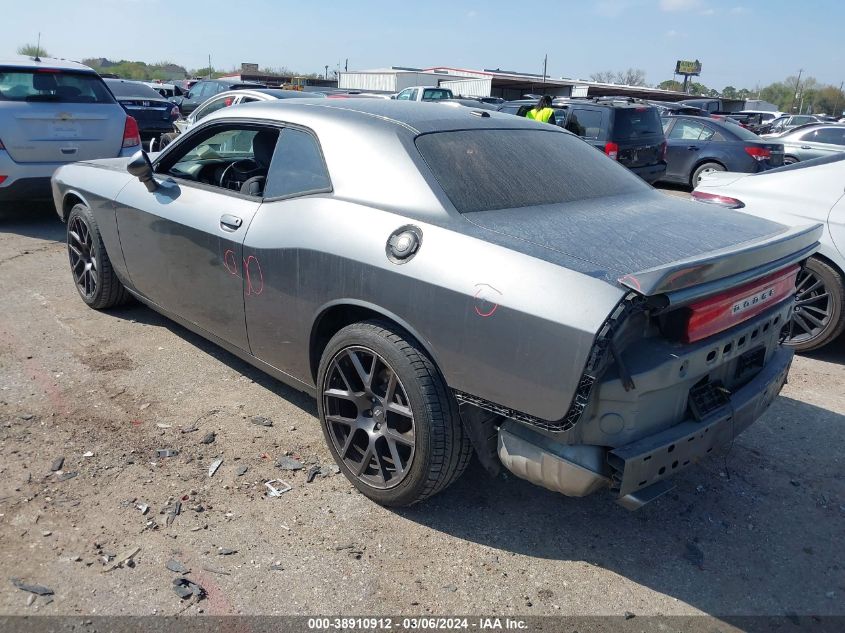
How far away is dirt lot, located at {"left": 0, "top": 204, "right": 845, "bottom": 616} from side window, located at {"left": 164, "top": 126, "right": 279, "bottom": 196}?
1.25 meters

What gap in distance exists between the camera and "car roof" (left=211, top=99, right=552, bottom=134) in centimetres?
332

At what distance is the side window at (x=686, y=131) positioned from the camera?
534 inches

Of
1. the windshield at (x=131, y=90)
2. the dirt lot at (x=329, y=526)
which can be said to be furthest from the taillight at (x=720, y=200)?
the windshield at (x=131, y=90)

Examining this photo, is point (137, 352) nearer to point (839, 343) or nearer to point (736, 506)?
point (736, 506)

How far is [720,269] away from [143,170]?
3.22 metres

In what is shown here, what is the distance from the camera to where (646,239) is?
112 inches

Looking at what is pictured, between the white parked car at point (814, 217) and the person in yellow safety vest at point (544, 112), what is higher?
the person in yellow safety vest at point (544, 112)

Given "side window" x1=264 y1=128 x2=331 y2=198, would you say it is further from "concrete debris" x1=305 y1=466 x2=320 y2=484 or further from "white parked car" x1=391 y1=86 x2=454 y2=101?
"white parked car" x1=391 y1=86 x2=454 y2=101

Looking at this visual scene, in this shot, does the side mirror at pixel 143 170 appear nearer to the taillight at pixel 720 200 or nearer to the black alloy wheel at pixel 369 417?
the black alloy wheel at pixel 369 417

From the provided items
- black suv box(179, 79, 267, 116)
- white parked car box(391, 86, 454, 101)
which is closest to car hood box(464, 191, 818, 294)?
black suv box(179, 79, 267, 116)

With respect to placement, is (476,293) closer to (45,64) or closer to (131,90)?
(45,64)

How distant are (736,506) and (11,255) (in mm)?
6732

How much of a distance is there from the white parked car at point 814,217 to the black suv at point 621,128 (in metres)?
5.37

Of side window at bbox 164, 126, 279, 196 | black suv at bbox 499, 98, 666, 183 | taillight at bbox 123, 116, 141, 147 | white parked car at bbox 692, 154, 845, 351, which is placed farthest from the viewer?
black suv at bbox 499, 98, 666, 183
